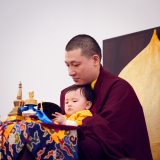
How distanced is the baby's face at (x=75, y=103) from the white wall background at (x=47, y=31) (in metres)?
0.80

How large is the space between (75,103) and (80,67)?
20cm

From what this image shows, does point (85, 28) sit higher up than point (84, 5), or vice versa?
point (84, 5)

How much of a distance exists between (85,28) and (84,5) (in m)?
0.16

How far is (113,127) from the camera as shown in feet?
4.88

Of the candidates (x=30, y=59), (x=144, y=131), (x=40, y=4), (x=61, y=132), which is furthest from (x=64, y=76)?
(x=61, y=132)

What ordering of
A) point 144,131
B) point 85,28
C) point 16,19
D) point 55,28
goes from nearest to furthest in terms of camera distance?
point 144,131
point 85,28
point 55,28
point 16,19

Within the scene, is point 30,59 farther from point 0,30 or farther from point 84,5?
point 84,5

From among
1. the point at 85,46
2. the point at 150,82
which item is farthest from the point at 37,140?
the point at 150,82

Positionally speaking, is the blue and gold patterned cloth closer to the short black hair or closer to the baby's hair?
the baby's hair

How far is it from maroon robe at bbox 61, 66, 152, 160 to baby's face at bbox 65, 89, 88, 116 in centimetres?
5

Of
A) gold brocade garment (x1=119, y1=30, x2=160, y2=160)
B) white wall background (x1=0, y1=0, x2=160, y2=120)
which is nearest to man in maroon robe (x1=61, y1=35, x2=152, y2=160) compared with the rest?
gold brocade garment (x1=119, y1=30, x2=160, y2=160)

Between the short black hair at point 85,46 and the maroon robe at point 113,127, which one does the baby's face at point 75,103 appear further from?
the short black hair at point 85,46

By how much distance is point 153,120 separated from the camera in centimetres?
180

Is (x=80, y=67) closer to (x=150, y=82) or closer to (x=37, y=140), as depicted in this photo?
(x=150, y=82)
